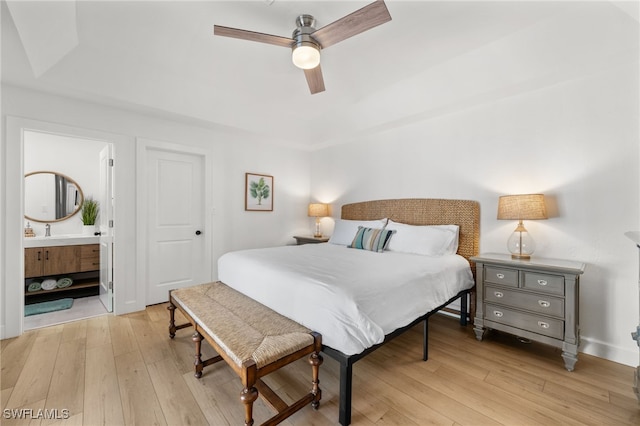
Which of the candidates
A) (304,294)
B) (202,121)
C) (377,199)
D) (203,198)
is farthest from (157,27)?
(377,199)

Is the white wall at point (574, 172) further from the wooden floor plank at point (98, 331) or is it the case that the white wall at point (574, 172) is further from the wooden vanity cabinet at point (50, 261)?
the wooden vanity cabinet at point (50, 261)

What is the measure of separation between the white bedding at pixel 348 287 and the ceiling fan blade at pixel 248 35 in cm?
174

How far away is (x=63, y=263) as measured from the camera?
369 centimetres

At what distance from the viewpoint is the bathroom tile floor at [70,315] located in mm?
2881

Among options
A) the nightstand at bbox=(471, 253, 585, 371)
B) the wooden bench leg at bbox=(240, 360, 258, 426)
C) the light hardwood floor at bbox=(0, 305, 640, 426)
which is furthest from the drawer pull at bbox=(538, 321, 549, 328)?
the wooden bench leg at bbox=(240, 360, 258, 426)

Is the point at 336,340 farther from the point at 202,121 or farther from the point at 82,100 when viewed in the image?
the point at 82,100

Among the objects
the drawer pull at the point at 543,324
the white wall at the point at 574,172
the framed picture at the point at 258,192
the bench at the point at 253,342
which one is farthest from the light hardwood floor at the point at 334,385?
the framed picture at the point at 258,192

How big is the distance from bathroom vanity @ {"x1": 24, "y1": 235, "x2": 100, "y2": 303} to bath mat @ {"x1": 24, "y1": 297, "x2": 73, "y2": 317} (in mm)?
176

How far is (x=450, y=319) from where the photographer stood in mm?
3170

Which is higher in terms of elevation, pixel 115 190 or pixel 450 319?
pixel 115 190

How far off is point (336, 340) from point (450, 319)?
2.17 metres

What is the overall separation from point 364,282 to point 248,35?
1.92m

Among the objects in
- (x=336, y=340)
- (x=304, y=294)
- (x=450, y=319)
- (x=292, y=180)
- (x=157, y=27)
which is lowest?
(x=450, y=319)

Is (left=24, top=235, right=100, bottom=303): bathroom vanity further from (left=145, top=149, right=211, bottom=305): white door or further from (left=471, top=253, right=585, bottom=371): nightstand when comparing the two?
(left=471, top=253, right=585, bottom=371): nightstand
